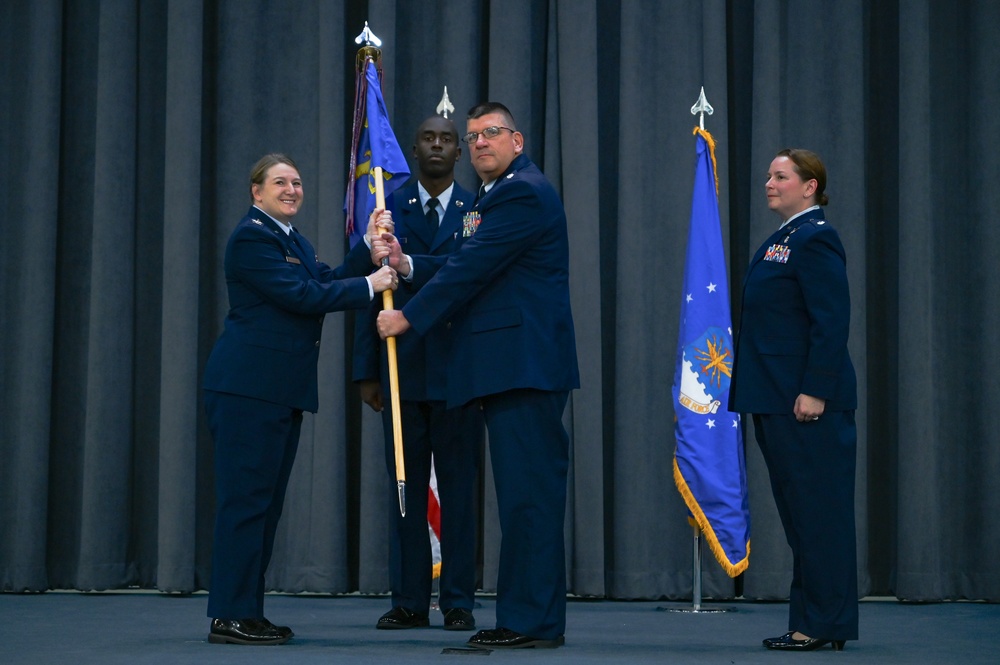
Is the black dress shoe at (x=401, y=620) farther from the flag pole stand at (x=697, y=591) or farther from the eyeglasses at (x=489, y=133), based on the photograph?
the eyeglasses at (x=489, y=133)

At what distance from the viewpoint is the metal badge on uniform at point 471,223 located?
10.3ft

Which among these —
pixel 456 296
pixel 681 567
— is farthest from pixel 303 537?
pixel 456 296

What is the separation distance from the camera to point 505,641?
9.36 feet

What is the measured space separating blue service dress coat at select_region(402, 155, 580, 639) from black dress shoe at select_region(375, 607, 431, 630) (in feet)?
2.29

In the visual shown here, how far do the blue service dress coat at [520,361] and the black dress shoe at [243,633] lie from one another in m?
0.70

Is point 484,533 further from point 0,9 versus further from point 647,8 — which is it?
point 0,9

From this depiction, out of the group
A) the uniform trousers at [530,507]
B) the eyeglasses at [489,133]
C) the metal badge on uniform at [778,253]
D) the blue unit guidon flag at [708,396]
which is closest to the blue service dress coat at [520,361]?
the uniform trousers at [530,507]

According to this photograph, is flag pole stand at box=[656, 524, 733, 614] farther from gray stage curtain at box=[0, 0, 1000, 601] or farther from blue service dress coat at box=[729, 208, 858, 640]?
blue service dress coat at box=[729, 208, 858, 640]

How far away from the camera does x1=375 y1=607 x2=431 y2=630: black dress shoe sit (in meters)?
3.50

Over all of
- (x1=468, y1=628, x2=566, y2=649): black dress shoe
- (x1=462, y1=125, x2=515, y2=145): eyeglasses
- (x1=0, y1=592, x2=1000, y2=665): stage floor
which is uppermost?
(x1=462, y1=125, x2=515, y2=145): eyeglasses

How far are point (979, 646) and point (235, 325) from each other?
2.49 meters

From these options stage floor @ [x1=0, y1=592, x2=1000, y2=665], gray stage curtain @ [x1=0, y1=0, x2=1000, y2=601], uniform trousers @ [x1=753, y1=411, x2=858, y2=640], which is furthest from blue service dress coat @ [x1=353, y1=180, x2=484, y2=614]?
gray stage curtain @ [x1=0, y1=0, x2=1000, y2=601]

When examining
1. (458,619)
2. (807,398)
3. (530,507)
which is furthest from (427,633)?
(807,398)

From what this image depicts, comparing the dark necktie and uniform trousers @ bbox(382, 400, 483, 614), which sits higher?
the dark necktie
